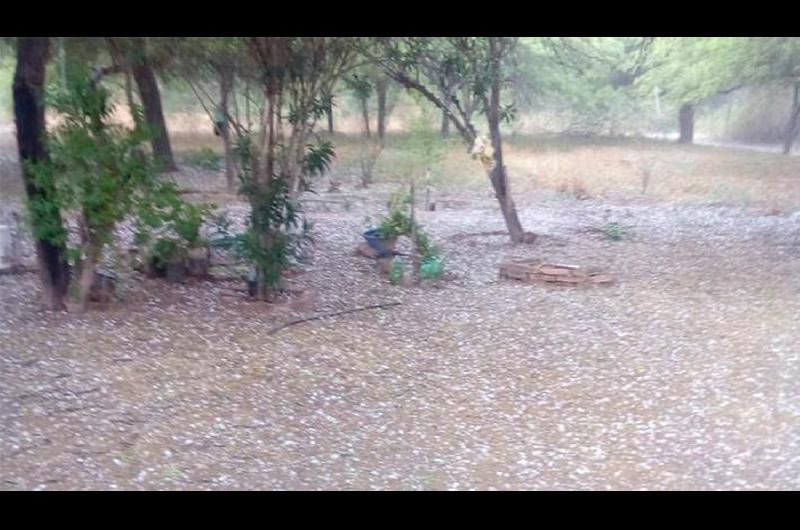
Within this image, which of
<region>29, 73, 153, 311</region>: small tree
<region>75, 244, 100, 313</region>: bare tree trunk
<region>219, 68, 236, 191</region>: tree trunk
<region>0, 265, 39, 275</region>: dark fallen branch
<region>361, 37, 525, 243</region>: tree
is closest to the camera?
<region>29, 73, 153, 311</region>: small tree

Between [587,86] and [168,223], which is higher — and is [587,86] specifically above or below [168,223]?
above

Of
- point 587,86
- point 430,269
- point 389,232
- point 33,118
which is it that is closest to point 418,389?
point 430,269

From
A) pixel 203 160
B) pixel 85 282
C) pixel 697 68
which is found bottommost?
pixel 85 282

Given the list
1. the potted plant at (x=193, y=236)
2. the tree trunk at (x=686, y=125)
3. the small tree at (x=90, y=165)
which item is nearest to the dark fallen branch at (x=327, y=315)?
the potted plant at (x=193, y=236)

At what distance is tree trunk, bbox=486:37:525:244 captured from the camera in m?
10.4

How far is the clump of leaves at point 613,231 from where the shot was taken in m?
13.0

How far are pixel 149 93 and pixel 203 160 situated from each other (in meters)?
3.24

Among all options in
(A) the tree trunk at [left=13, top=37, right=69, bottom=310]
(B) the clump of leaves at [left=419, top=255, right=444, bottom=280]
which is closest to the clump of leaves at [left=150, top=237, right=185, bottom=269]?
(A) the tree trunk at [left=13, top=37, right=69, bottom=310]

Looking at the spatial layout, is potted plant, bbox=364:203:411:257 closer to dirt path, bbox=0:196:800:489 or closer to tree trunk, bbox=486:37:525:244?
dirt path, bbox=0:196:800:489

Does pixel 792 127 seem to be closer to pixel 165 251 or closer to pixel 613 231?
pixel 613 231

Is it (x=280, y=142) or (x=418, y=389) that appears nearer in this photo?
(x=418, y=389)

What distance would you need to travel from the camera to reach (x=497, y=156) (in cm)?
1182

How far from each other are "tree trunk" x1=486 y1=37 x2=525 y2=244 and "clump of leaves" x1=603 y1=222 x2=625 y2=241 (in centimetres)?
139
